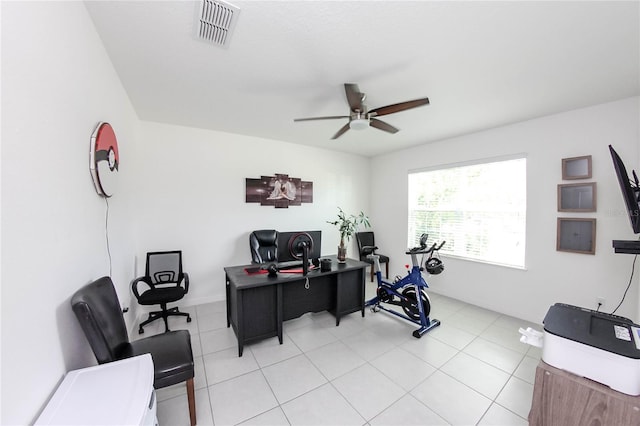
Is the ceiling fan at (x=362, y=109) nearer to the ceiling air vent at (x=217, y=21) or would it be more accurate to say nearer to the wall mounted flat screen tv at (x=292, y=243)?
the ceiling air vent at (x=217, y=21)

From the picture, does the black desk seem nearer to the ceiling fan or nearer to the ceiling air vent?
the ceiling fan

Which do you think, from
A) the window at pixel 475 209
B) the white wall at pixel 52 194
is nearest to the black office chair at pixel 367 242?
the window at pixel 475 209

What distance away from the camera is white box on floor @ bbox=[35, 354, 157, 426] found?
83 cm

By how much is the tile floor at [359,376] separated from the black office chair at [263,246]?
3.03 feet

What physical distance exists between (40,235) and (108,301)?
707 mm

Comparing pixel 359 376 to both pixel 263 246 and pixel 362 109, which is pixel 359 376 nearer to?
pixel 263 246

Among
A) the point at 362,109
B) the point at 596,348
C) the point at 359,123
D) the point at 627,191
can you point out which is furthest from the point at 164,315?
the point at 627,191

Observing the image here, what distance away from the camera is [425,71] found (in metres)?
1.92

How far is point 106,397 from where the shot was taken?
934 mm

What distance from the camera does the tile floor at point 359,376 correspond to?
5.17 ft

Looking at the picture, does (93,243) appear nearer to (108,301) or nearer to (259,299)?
(108,301)

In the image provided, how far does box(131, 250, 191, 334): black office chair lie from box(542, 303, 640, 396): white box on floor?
321cm

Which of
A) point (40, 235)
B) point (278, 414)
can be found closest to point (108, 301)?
point (40, 235)

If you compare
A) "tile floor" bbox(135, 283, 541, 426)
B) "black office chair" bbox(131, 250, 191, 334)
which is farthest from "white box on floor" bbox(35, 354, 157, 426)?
"black office chair" bbox(131, 250, 191, 334)
